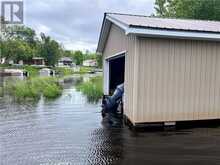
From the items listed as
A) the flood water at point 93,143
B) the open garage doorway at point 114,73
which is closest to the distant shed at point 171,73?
the flood water at point 93,143

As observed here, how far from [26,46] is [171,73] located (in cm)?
5670

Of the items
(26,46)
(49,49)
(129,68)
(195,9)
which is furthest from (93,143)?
(49,49)

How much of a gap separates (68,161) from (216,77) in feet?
17.8

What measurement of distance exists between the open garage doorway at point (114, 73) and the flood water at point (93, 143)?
4.96 metres

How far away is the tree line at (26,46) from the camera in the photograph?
56781 millimetres

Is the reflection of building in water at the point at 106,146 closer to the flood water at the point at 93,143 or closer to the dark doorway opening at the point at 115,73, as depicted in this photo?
the flood water at the point at 93,143

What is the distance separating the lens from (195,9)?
27.9 metres

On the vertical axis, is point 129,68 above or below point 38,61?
below

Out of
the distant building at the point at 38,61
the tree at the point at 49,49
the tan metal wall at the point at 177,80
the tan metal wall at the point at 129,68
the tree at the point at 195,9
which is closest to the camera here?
the tan metal wall at the point at 177,80

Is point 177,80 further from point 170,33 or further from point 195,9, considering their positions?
point 195,9

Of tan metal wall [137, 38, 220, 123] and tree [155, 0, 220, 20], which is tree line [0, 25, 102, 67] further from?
tan metal wall [137, 38, 220, 123]

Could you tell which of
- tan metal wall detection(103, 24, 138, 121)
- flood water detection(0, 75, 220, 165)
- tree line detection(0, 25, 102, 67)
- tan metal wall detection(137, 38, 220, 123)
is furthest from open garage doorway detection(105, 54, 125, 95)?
tree line detection(0, 25, 102, 67)

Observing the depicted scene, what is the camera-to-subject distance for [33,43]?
72562mm

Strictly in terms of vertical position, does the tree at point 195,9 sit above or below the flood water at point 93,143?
above
